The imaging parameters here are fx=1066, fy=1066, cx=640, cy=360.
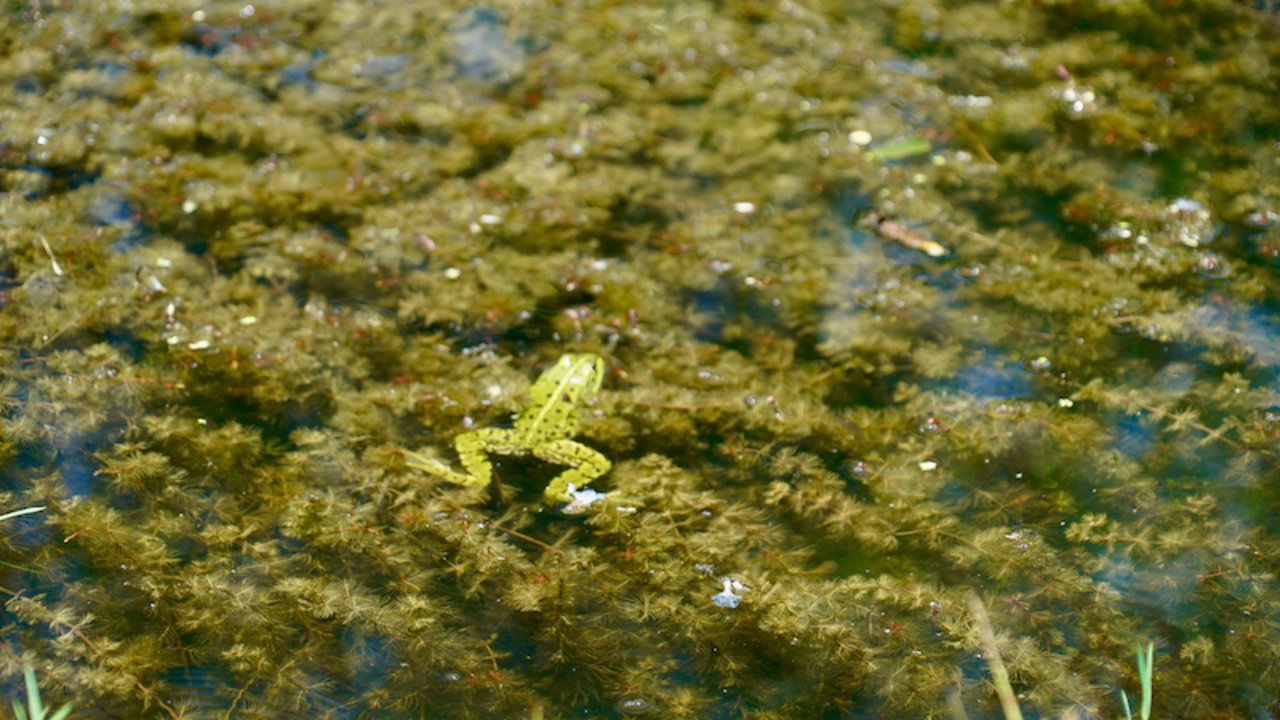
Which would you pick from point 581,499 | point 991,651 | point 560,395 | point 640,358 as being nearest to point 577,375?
point 560,395

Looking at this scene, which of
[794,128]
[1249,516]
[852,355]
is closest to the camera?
[1249,516]

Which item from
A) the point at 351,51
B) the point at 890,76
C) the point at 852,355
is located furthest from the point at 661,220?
the point at 351,51

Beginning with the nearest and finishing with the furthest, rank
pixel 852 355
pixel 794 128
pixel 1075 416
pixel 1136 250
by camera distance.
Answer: pixel 1075 416 < pixel 852 355 < pixel 1136 250 < pixel 794 128

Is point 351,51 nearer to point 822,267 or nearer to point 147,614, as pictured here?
point 822,267

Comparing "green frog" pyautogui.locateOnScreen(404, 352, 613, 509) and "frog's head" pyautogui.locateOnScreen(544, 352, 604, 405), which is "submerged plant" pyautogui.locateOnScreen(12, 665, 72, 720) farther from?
"frog's head" pyautogui.locateOnScreen(544, 352, 604, 405)

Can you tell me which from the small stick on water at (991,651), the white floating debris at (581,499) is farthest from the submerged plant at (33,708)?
the small stick on water at (991,651)

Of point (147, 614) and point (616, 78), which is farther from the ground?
point (616, 78)

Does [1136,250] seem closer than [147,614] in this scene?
No
